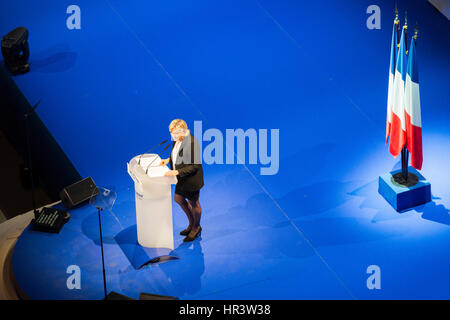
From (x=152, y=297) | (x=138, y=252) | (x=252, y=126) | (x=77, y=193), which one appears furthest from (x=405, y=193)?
(x=77, y=193)

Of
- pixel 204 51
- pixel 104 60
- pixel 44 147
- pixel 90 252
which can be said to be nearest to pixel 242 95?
pixel 204 51

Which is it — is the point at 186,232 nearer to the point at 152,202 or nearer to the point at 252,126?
the point at 152,202

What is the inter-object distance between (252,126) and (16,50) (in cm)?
344

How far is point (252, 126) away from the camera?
9812mm

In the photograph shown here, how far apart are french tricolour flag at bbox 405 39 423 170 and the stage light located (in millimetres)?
5246

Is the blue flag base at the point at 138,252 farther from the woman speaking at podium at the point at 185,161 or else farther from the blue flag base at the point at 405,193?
the blue flag base at the point at 405,193

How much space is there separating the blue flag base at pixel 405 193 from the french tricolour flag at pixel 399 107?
14.3 inches

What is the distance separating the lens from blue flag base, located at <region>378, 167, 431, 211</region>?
8.45 m

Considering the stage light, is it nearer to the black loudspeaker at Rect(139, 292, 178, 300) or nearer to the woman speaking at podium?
the woman speaking at podium

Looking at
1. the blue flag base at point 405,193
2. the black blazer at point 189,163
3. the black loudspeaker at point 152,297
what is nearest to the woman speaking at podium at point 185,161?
the black blazer at point 189,163

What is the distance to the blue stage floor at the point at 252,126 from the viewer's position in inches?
299

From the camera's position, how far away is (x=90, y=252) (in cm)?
793

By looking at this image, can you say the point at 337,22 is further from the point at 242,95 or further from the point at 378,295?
the point at 378,295
